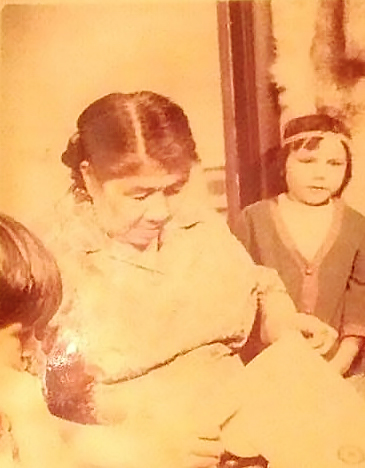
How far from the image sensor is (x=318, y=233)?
0.71 meters

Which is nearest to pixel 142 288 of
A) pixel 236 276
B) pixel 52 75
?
pixel 236 276

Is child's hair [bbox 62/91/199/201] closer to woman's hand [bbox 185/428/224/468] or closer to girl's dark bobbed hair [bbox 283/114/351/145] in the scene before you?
girl's dark bobbed hair [bbox 283/114/351/145]

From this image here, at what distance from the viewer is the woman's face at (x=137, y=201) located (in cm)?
71

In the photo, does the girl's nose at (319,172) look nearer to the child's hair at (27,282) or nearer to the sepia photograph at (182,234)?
the sepia photograph at (182,234)

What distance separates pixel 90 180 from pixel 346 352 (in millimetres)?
228

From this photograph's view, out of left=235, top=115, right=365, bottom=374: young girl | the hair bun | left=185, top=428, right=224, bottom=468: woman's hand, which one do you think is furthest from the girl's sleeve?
the hair bun

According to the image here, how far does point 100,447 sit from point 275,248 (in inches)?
7.5

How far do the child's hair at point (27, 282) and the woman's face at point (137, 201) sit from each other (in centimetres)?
5

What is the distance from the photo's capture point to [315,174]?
71 cm

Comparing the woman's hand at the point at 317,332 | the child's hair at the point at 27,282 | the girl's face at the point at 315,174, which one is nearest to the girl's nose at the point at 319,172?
the girl's face at the point at 315,174

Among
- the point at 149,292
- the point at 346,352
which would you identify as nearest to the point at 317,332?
the point at 346,352

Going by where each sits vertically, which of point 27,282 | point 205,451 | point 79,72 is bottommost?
point 205,451

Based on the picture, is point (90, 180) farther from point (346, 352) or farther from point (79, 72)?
point (346, 352)

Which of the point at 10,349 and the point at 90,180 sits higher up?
the point at 90,180
